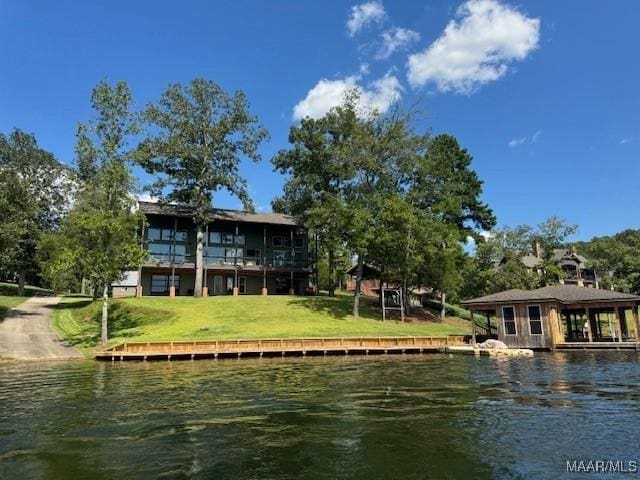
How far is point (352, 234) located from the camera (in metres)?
48.5

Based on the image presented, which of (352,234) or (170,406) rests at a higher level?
(352,234)

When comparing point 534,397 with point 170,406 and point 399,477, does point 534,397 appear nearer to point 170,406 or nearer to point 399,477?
point 399,477

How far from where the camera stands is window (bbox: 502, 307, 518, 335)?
124ft

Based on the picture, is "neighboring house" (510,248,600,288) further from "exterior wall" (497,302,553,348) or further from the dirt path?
the dirt path

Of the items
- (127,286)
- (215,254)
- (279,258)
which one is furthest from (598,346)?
(127,286)

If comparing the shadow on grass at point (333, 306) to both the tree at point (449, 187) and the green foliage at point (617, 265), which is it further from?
the green foliage at point (617, 265)

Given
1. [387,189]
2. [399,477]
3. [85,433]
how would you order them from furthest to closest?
[387,189], [85,433], [399,477]

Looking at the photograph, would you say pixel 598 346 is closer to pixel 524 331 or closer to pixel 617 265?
pixel 524 331

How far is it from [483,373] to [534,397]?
7.08m

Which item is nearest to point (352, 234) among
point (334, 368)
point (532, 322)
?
point (532, 322)

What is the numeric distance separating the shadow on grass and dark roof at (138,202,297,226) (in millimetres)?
10553

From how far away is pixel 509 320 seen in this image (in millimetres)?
37938

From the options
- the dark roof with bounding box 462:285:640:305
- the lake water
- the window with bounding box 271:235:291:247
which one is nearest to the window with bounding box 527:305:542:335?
the dark roof with bounding box 462:285:640:305

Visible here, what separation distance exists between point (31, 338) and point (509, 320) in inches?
1422
